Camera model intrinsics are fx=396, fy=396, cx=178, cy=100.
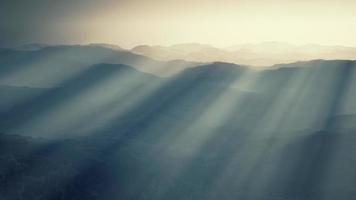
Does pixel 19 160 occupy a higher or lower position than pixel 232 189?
higher

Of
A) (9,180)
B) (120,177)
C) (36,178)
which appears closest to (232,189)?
(120,177)

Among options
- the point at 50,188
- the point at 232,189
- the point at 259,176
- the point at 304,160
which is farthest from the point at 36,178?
the point at 304,160

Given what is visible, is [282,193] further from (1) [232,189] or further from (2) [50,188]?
(2) [50,188]

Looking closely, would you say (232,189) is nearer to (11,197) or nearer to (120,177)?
(120,177)

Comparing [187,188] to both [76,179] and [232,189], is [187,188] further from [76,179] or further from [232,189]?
[76,179]

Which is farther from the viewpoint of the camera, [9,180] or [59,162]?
[59,162]

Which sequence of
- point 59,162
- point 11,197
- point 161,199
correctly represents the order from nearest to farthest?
point 11,197 < point 161,199 < point 59,162

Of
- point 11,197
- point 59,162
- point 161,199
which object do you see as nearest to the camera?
point 11,197

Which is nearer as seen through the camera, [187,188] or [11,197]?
[11,197]

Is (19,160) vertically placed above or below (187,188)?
above
